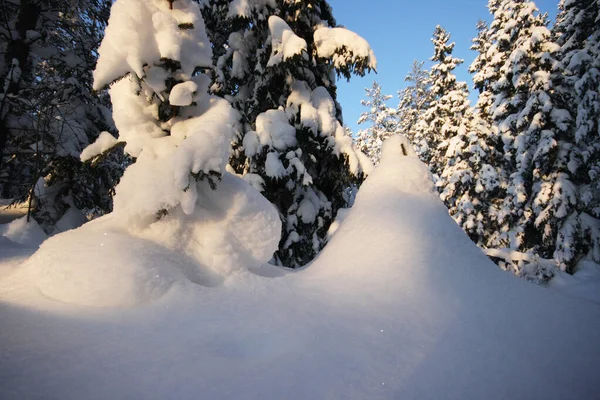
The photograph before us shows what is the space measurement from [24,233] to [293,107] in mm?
4724

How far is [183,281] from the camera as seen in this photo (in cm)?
210

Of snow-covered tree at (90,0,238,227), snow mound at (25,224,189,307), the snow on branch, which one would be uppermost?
the snow on branch

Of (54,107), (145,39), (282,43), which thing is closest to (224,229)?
(145,39)

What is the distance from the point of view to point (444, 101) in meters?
18.3

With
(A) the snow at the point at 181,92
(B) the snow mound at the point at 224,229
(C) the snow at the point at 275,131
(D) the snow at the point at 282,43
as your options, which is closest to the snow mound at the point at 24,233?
(B) the snow mound at the point at 224,229

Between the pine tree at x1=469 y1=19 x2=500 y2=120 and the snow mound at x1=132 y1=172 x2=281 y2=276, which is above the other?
the pine tree at x1=469 y1=19 x2=500 y2=120

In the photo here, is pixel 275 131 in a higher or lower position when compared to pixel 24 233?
higher

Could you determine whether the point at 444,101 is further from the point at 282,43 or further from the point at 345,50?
the point at 282,43

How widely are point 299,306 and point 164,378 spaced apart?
0.87 meters

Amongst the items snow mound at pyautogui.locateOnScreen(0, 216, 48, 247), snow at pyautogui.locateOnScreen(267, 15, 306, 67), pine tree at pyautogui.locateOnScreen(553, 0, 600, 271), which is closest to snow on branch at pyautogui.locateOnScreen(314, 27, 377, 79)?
snow at pyautogui.locateOnScreen(267, 15, 306, 67)

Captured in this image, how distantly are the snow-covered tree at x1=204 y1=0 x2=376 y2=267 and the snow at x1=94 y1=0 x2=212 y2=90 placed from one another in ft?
9.62

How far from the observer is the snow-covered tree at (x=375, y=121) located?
30484 mm

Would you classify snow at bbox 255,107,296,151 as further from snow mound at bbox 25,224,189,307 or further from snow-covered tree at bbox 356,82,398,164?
snow-covered tree at bbox 356,82,398,164

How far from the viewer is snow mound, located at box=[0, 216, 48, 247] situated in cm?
405
